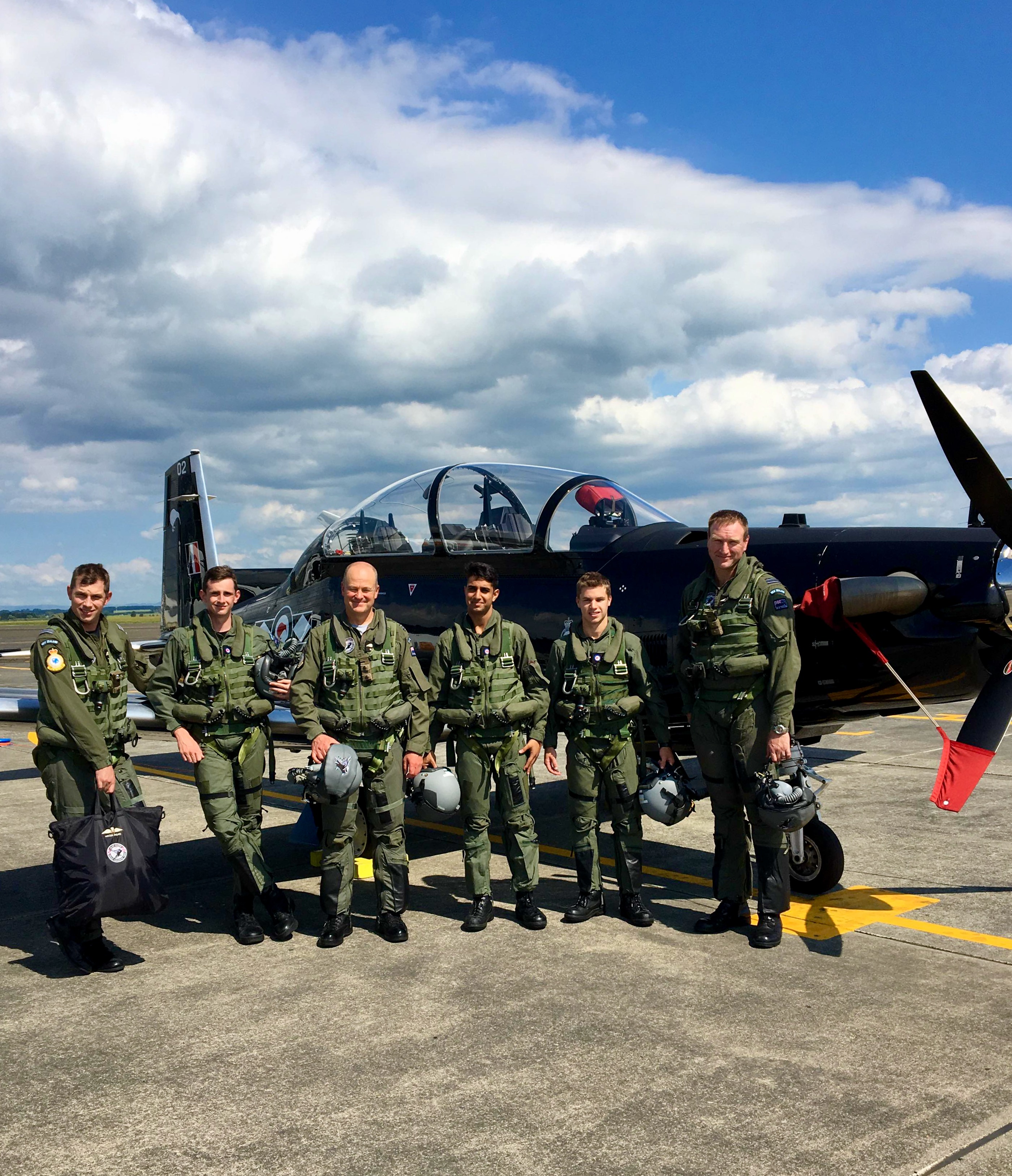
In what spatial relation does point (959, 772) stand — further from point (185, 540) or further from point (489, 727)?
point (185, 540)

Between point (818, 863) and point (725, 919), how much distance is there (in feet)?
2.63

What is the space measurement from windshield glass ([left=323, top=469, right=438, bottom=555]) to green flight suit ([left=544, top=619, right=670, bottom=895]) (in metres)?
2.20

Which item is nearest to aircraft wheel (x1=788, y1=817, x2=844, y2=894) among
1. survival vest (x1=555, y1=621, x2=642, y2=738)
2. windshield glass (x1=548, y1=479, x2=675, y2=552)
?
survival vest (x1=555, y1=621, x2=642, y2=738)

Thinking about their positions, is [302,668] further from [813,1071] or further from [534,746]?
[813,1071]

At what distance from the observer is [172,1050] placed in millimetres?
3596

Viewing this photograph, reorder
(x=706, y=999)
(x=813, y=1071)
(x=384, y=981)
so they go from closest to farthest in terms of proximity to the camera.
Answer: (x=813, y=1071) < (x=706, y=999) < (x=384, y=981)

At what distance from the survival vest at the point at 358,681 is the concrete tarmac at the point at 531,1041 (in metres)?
1.10

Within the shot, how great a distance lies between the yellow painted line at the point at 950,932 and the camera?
15.0 feet

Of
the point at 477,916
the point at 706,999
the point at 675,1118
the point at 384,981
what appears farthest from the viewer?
the point at 477,916

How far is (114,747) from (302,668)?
0.97 meters

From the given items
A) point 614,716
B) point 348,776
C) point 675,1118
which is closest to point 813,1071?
point 675,1118

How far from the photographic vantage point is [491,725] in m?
5.01

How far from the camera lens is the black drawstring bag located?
4.36m

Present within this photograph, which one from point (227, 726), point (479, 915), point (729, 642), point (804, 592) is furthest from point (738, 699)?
point (227, 726)
